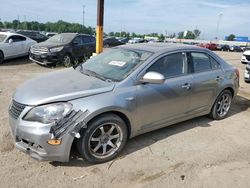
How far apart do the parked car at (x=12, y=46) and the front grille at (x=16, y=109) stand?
9.93 metres

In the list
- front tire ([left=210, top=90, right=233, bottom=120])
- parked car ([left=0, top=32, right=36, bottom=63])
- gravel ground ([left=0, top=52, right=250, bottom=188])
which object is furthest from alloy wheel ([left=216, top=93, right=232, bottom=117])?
parked car ([left=0, top=32, right=36, bottom=63])

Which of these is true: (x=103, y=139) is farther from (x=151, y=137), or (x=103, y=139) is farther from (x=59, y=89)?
(x=151, y=137)

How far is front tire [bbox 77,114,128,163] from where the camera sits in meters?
3.55

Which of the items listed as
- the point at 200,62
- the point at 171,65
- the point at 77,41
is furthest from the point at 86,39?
the point at 171,65

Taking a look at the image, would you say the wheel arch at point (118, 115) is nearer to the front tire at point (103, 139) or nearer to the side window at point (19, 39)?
the front tire at point (103, 139)

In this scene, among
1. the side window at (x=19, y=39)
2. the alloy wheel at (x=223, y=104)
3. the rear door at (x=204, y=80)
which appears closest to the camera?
the rear door at (x=204, y=80)

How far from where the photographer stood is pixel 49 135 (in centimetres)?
328

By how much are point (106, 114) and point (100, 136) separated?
327 mm

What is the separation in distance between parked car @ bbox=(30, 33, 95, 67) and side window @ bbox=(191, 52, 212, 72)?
805cm

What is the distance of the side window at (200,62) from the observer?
499 centimetres

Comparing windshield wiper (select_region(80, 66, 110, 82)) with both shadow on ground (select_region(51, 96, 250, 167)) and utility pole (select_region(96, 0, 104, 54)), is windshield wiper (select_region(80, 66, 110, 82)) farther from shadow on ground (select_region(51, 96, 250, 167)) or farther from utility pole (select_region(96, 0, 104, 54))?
utility pole (select_region(96, 0, 104, 54))

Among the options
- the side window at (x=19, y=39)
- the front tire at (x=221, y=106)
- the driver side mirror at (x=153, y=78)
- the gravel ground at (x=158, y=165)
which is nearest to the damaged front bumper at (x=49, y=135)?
the gravel ground at (x=158, y=165)

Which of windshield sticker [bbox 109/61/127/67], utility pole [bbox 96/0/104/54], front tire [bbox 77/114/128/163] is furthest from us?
utility pole [bbox 96/0/104/54]

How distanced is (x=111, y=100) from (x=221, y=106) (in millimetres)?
3051
